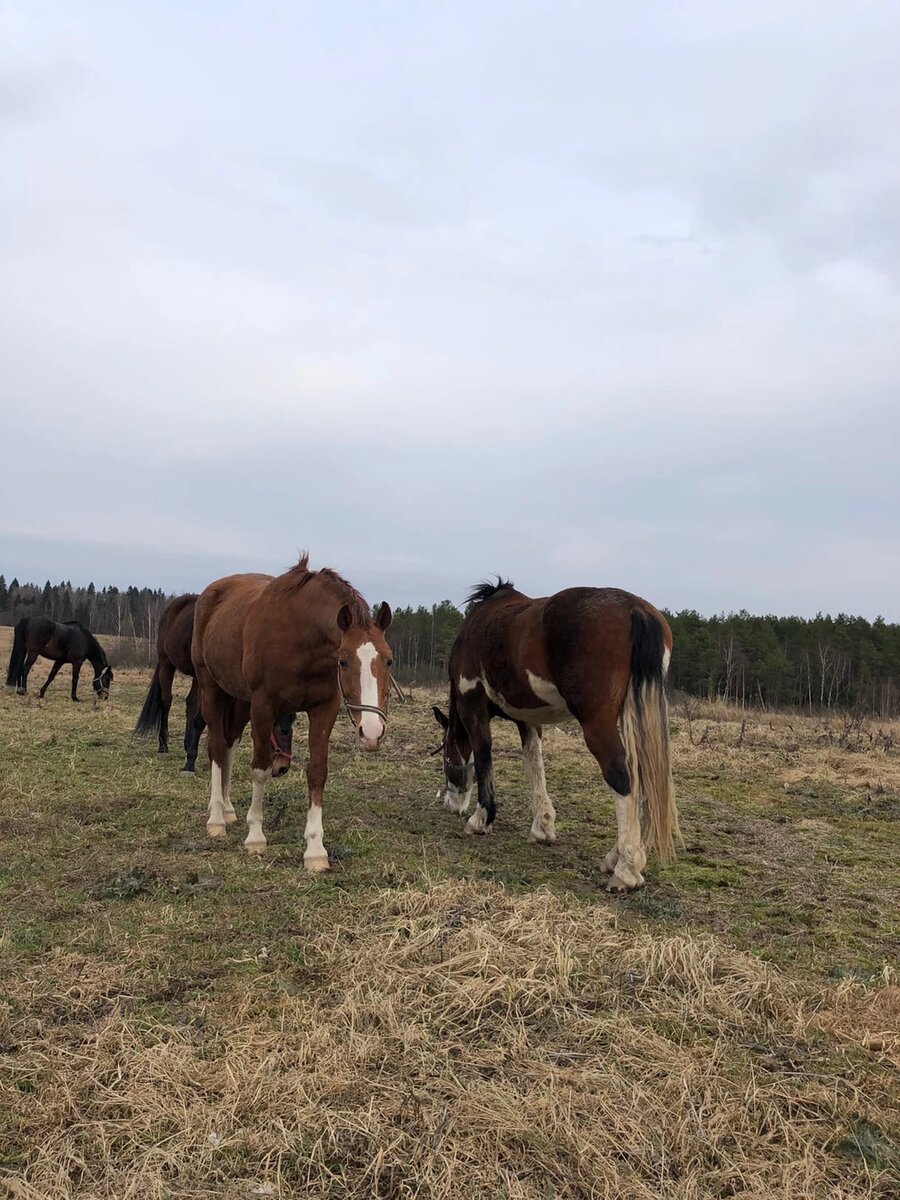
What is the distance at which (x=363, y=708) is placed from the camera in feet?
16.1

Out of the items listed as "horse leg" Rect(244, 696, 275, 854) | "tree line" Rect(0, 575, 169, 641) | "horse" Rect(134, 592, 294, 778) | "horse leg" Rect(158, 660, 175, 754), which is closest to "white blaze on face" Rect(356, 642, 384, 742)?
"horse leg" Rect(244, 696, 275, 854)

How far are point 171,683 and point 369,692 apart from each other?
569cm

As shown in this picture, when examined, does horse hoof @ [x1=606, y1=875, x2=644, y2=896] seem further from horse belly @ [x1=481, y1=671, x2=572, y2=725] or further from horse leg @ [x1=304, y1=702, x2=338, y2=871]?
horse leg @ [x1=304, y1=702, x2=338, y2=871]

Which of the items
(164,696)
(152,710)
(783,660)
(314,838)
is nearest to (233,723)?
(314,838)

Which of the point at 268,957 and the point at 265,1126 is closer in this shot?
the point at 265,1126

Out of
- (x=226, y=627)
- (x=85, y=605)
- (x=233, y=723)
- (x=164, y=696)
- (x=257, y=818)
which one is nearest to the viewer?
(x=257, y=818)

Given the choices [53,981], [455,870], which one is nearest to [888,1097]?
[455,870]

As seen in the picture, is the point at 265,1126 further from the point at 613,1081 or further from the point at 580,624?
the point at 580,624

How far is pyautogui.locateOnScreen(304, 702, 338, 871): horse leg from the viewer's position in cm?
521

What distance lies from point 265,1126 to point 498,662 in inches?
169

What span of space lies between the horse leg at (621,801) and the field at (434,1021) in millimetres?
167

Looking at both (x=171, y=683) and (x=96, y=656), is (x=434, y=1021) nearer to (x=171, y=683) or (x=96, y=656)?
(x=171, y=683)

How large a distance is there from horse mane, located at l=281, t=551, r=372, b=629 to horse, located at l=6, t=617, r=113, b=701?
43.9ft

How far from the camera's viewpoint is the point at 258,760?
5.89m
